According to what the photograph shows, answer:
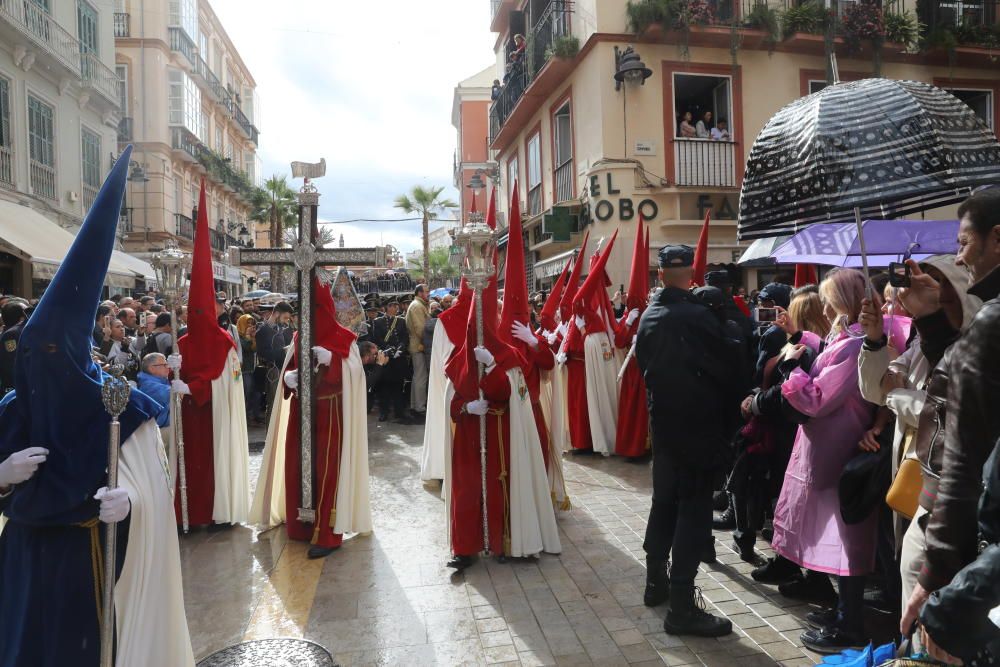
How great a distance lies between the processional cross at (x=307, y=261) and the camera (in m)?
5.21

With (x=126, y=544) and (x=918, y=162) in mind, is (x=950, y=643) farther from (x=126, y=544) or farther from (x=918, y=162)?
(x=126, y=544)

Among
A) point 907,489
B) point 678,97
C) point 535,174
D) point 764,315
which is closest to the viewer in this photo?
point 907,489

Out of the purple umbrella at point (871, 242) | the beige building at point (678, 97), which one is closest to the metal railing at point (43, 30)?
the beige building at point (678, 97)

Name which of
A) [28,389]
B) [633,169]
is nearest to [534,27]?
[633,169]

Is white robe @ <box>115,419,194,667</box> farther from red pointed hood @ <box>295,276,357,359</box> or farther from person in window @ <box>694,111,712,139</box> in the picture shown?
person in window @ <box>694,111,712,139</box>

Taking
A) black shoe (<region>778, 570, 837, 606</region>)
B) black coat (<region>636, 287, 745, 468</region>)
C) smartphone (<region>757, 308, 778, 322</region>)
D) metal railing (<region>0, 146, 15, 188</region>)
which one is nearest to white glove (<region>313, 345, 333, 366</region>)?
black coat (<region>636, 287, 745, 468</region>)

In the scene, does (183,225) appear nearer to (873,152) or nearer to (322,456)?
(322,456)

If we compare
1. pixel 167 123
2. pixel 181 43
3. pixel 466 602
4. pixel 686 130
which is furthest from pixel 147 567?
pixel 181 43

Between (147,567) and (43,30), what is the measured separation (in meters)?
17.8

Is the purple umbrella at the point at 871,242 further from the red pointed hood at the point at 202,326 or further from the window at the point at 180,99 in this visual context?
the window at the point at 180,99

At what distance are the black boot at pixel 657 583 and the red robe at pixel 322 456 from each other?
2356 millimetres

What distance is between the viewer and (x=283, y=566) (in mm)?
4914

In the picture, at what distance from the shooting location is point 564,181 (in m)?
17.2

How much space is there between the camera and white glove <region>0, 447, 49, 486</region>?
234 centimetres
